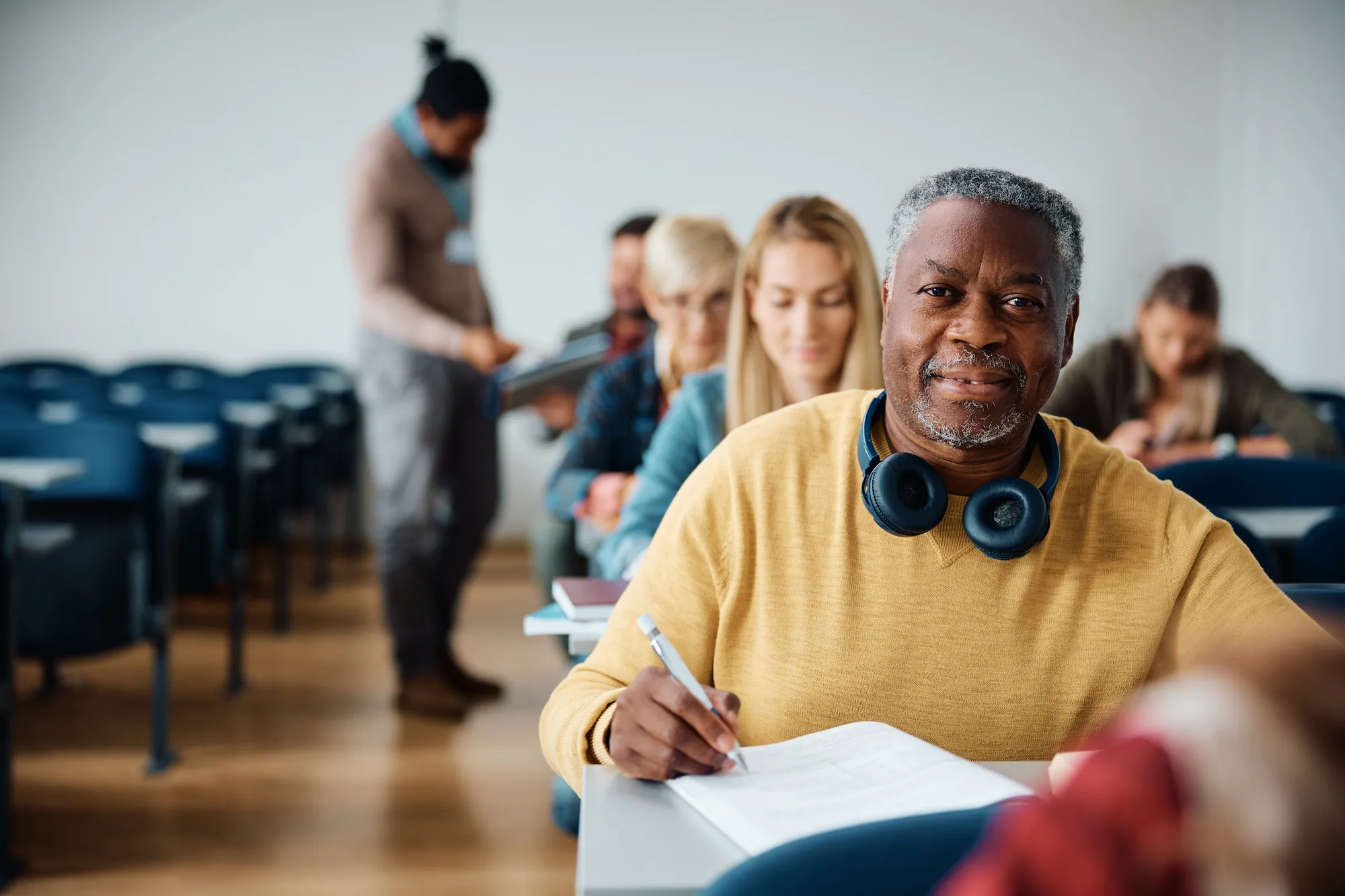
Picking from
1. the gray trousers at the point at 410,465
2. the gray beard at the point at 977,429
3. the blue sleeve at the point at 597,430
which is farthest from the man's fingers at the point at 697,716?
the gray trousers at the point at 410,465

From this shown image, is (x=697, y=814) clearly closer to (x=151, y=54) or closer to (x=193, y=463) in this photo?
(x=193, y=463)

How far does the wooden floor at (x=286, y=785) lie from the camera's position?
251 cm

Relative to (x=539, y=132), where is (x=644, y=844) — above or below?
below

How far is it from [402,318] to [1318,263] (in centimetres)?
447

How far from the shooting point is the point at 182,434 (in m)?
3.84

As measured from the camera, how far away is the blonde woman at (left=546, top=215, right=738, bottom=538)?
2.67 meters

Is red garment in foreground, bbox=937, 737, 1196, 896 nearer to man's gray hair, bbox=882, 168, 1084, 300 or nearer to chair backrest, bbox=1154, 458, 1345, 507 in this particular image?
→ man's gray hair, bbox=882, 168, 1084, 300

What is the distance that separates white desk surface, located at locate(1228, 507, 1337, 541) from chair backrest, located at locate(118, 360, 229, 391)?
16.2ft

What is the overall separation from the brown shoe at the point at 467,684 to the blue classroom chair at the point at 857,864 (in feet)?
10.9

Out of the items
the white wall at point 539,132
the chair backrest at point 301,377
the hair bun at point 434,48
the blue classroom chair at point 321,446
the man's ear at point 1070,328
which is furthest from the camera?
the white wall at point 539,132

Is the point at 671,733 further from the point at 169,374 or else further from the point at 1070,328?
the point at 169,374

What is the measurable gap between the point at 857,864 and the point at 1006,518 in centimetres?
58

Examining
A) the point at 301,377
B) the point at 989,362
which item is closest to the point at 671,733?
the point at 989,362

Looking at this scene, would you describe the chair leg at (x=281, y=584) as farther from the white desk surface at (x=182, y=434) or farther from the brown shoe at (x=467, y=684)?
the brown shoe at (x=467, y=684)
